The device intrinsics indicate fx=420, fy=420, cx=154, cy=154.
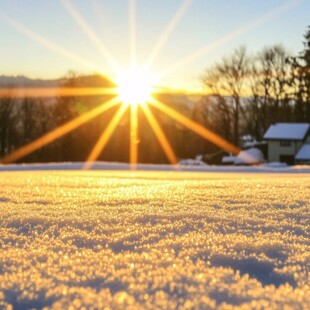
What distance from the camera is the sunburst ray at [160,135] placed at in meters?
36.6

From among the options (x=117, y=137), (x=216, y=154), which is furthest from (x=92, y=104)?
(x=216, y=154)

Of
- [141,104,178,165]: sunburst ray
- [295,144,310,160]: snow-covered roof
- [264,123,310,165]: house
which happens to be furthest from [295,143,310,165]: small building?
[141,104,178,165]: sunburst ray

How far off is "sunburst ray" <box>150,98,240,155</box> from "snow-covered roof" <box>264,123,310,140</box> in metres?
3.43

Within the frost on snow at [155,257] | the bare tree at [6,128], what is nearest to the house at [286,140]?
the bare tree at [6,128]

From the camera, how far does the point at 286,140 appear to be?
33688 mm

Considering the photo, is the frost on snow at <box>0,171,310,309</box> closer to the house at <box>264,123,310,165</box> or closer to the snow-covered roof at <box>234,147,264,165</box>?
the snow-covered roof at <box>234,147,264,165</box>

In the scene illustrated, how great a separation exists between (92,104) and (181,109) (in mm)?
19186

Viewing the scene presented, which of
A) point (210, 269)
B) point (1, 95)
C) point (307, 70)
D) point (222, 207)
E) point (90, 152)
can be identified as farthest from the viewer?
point (1, 95)

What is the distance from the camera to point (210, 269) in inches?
56.4

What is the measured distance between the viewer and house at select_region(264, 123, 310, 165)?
33.3m

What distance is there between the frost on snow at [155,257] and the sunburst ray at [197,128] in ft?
113

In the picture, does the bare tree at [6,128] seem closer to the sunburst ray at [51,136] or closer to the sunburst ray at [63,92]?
the sunburst ray at [51,136]

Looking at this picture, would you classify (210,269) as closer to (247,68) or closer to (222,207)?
(222,207)

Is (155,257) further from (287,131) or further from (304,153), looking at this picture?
(287,131)
